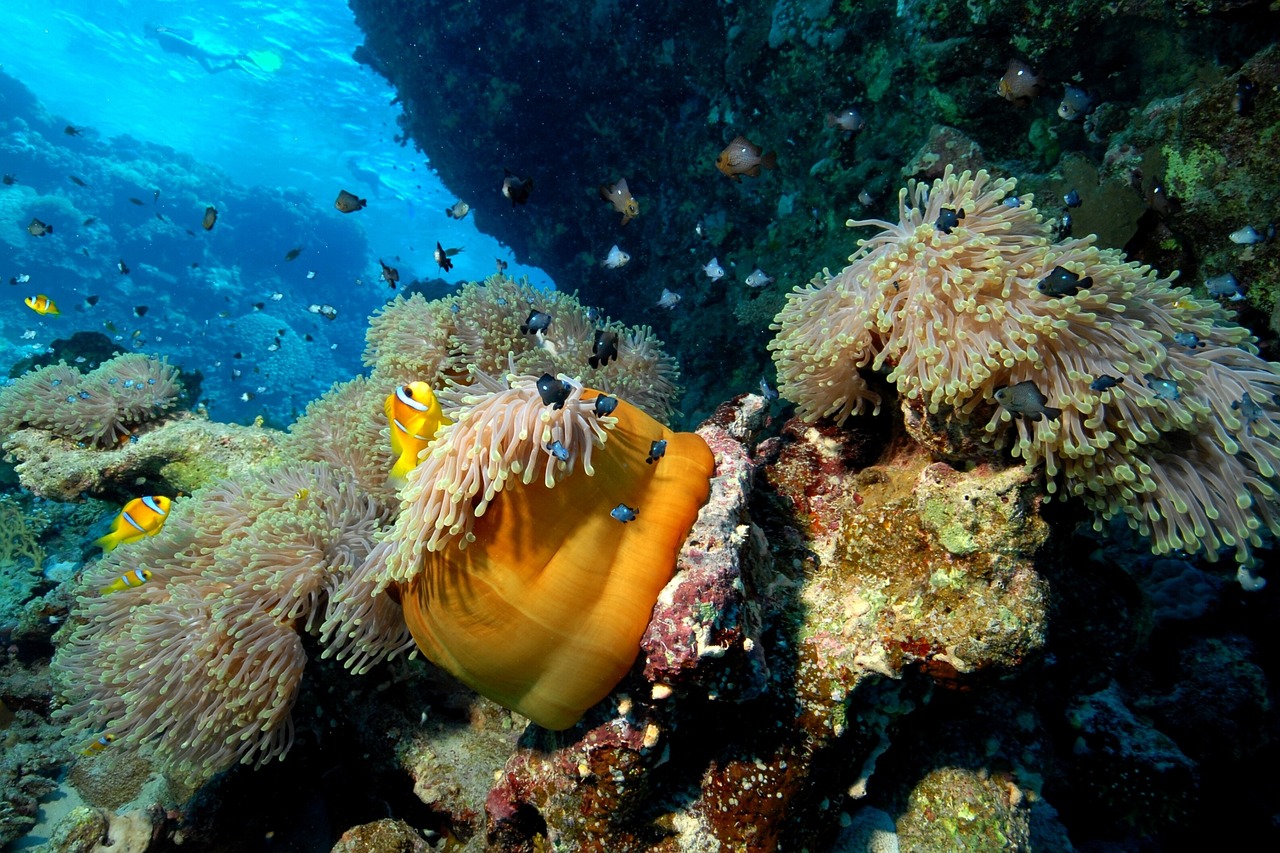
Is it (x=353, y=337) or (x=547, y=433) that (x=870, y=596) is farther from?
(x=353, y=337)

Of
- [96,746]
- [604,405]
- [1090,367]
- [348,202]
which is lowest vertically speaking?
[96,746]

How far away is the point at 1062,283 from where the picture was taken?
2113 mm

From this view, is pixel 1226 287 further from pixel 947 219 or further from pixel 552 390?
pixel 552 390

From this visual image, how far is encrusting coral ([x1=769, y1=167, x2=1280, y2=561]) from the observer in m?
2.16

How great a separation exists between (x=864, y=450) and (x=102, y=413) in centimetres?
679

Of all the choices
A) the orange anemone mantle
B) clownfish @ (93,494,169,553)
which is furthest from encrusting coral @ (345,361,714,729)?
clownfish @ (93,494,169,553)

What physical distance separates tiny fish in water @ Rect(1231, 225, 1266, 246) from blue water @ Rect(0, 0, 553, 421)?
24794 millimetres

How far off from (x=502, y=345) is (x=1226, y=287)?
4670 millimetres

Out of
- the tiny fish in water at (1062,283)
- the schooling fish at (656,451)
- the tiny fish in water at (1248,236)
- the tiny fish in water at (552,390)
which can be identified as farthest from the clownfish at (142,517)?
the tiny fish in water at (1248,236)

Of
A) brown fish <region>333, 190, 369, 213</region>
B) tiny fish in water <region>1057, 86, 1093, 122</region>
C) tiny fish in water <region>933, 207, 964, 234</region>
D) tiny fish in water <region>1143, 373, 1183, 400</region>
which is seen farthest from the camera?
brown fish <region>333, 190, 369, 213</region>

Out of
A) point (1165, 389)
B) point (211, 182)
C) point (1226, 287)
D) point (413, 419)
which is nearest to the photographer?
point (1165, 389)

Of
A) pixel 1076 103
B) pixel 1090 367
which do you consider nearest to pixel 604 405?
pixel 1090 367

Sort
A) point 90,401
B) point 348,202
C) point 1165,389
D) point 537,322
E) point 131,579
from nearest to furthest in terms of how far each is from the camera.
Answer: point 1165,389 → point 131,579 → point 537,322 → point 90,401 → point 348,202

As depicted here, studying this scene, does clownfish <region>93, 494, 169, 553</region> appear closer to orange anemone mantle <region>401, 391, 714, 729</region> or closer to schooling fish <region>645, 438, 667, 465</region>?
orange anemone mantle <region>401, 391, 714, 729</region>
